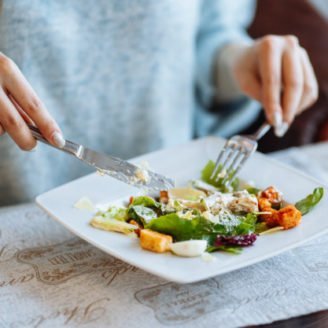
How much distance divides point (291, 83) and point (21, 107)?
558mm

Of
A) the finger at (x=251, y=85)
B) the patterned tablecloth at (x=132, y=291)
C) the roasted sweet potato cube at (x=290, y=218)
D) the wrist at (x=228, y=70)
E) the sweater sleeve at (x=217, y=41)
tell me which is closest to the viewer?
the patterned tablecloth at (x=132, y=291)

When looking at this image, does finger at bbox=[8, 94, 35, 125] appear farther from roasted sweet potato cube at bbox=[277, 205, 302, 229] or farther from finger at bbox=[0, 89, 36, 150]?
roasted sweet potato cube at bbox=[277, 205, 302, 229]

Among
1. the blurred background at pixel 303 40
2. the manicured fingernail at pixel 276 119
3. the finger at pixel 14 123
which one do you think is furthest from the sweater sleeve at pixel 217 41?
the finger at pixel 14 123

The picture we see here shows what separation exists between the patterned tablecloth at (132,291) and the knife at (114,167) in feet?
0.39

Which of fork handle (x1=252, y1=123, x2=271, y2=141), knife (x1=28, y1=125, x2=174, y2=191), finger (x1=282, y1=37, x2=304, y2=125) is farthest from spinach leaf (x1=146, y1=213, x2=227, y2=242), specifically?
finger (x1=282, y1=37, x2=304, y2=125)

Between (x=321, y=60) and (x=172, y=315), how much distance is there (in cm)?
125

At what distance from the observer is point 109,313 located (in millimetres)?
758

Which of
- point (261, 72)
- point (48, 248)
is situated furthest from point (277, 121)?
point (48, 248)

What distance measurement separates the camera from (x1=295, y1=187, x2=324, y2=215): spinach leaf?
0.92 m

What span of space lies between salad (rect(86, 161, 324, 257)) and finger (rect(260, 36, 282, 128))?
239 mm

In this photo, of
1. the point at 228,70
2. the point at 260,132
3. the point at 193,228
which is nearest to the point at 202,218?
the point at 193,228

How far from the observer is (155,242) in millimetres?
789

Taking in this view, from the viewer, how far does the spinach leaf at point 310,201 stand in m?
0.92

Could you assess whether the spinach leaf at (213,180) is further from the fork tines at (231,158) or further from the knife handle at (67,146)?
the knife handle at (67,146)
